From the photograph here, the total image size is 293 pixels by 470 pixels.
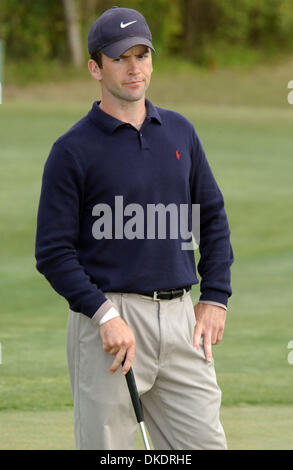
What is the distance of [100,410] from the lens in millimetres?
3373

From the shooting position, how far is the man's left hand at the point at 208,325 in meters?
3.51

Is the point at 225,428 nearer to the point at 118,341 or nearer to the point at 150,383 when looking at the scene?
the point at 150,383

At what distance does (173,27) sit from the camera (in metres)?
44.6

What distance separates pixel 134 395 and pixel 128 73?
0.99 meters

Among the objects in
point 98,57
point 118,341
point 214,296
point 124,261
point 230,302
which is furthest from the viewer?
point 230,302

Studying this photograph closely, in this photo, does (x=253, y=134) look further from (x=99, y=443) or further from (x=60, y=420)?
(x=99, y=443)

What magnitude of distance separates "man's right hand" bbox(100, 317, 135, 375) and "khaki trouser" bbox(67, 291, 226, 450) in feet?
0.25

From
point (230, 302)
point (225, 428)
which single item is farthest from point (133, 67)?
point (230, 302)

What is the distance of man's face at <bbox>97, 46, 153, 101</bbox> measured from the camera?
3.45 meters

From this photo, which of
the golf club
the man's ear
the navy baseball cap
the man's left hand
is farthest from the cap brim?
the golf club

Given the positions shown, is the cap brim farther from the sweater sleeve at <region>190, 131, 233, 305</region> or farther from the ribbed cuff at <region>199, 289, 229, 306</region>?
the ribbed cuff at <region>199, 289, 229, 306</region>

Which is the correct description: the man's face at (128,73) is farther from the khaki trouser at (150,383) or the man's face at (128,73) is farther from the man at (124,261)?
the khaki trouser at (150,383)

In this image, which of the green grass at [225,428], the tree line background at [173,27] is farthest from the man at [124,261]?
the tree line background at [173,27]
